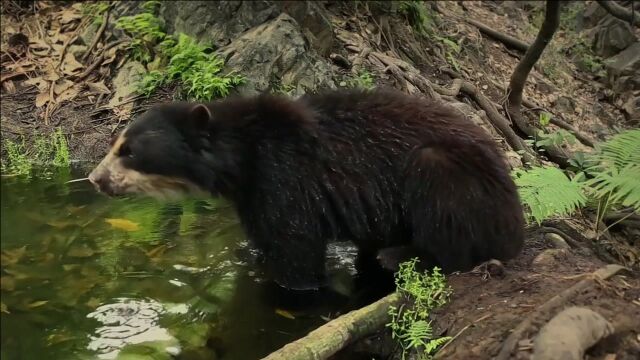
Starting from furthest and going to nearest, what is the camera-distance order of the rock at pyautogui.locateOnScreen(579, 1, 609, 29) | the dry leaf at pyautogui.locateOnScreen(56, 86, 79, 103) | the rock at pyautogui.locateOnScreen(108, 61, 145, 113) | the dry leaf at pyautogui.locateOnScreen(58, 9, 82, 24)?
the rock at pyautogui.locateOnScreen(579, 1, 609, 29) < the dry leaf at pyautogui.locateOnScreen(58, 9, 82, 24) < the dry leaf at pyautogui.locateOnScreen(56, 86, 79, 103) < the rock at pyautogui.locateOnScreen(108, 61, 145, 113)

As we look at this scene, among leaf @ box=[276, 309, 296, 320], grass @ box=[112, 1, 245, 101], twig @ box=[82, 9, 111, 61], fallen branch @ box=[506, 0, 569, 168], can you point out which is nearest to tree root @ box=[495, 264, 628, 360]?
leaf @ box=[276, 309, 296, 320]

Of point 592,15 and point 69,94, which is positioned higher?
point 592,15

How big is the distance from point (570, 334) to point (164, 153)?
2.85m

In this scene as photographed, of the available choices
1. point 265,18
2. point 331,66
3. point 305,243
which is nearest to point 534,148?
point 331,66

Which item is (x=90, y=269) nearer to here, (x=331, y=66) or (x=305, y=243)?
(x=305, y=243)

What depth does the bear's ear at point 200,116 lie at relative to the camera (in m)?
4.39

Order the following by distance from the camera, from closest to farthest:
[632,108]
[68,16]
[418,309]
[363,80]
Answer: [418,309], [363,80], [68,16], [632,108]

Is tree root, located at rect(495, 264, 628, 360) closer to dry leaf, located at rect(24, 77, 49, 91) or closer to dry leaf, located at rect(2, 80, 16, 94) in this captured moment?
dry leaf, located at rect(24, 77, 49, 91)

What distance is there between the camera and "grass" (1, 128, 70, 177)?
7.05m

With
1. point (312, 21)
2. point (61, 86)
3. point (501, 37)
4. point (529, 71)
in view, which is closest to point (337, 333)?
point (312, 21)

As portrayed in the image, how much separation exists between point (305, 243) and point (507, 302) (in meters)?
1.49

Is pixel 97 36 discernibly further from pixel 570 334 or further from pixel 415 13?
pixel 570 334

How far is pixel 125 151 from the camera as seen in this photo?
14.7ft

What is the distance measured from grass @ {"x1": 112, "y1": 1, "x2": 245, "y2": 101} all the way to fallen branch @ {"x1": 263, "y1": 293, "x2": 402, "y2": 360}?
14.3 ft
